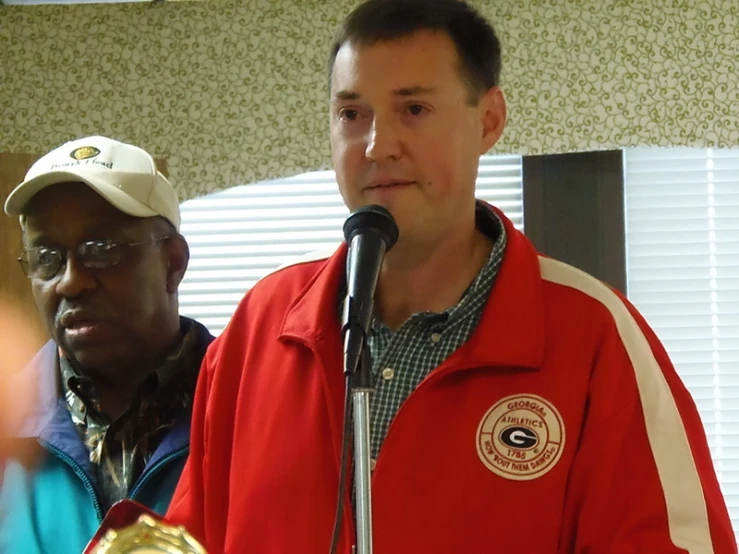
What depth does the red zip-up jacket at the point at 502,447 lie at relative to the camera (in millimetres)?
1122

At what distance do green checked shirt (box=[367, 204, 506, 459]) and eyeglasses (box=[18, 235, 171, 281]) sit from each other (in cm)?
46

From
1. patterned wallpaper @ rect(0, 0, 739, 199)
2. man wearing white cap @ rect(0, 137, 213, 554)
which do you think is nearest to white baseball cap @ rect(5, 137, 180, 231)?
man wearing white cap @ rect(0, 137, 213, 554)

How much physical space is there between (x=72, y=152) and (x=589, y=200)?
1.70m

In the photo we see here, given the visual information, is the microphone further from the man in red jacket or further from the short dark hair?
the short dark hair

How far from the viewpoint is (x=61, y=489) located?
55.6 inches

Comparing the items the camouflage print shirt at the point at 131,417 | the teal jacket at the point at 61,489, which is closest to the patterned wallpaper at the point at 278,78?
the camouflage print shirt at the point at 131,417

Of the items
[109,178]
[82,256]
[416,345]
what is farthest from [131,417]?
[416,345]

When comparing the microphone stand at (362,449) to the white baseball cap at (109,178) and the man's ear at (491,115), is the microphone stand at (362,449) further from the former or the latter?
the white baseball cap at (109,178)

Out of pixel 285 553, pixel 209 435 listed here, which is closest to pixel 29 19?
pixel 209 435

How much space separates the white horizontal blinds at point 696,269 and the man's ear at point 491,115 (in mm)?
1523

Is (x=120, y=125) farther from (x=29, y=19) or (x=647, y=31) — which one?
(x=647, y=31)

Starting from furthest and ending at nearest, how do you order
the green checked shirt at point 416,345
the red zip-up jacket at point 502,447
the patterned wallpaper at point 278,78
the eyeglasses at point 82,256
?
the patterned wallpaper at point 278,78 < the eyeglasses at point 82,256 < the green checked shirt at point 416,345 < the red zip-up jacket at point 502,447

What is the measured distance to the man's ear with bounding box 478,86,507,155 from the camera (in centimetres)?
135

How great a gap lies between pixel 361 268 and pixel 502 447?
396mm
